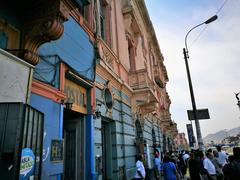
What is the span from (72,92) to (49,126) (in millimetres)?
1698

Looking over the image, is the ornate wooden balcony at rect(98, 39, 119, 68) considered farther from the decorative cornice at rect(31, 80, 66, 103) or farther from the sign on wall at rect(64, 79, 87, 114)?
the decorative cornice at rect(31, 80, 66, 103)

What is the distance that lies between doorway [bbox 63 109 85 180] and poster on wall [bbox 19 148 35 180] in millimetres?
2957

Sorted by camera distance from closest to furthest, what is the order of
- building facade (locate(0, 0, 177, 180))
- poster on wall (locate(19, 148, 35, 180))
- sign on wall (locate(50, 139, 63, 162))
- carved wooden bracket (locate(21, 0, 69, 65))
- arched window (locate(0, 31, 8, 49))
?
poster on wall (locate(19, 148, 35, 180)) → building facade (locate(0, 0, 177, 180)) → arched window (locate(0, 31, 8, 49)) → carved wooden bracket (locate(21, 0, 69, 65)) → sign on wall (locate(50, 139, 63, 162))

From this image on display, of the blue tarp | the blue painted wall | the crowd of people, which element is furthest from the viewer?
the blue tarp

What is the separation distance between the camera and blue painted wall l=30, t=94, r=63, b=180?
414 centimetres

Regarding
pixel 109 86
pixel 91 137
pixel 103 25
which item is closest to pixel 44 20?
pixel 91 137

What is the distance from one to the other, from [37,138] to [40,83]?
152 cm

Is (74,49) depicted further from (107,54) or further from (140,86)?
(140,86)

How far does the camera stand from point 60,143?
4.63 metres

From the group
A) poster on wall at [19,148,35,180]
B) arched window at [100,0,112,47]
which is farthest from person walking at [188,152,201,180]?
poster on wall at [19,148,35,180]

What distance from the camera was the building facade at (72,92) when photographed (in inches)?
125

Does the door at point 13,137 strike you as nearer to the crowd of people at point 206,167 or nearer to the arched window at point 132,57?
the crowd of people at point 206,167

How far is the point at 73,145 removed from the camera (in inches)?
249

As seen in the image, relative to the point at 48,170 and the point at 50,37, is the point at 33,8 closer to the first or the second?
the point at 50,37
